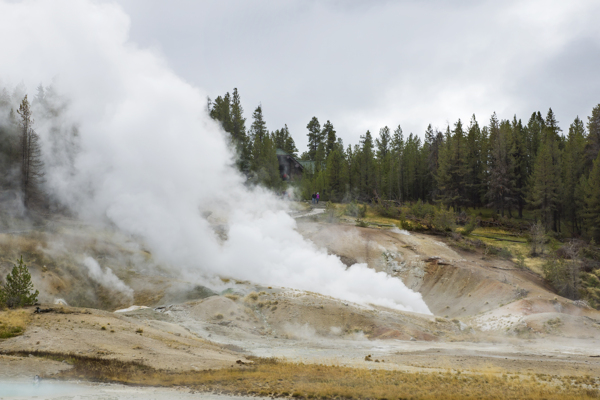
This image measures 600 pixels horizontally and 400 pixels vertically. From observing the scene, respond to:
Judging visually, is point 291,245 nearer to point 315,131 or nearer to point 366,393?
point 366,393

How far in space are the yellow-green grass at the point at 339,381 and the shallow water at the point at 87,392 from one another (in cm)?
59

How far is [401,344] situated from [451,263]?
56.1ft

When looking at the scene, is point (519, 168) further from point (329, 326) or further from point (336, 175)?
point (329, 326)

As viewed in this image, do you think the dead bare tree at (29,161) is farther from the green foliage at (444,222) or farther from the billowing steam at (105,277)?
the green foliage at (444,222)

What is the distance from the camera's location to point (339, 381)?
1434 centimetres

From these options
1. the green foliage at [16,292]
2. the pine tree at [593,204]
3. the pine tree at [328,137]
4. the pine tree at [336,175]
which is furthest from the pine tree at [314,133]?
the green foliage at [16,292]

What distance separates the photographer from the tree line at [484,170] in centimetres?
5467

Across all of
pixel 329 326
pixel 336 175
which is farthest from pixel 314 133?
pixel 329 326

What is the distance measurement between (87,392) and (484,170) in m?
65.6

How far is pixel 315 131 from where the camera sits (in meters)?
113

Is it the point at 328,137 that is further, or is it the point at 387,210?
the point at 328,137

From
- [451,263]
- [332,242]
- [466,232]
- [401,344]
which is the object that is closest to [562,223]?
[466,232]

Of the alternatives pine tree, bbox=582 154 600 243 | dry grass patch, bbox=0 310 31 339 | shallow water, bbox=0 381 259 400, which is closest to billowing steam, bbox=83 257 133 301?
dry grass patch, bbox=0 310 31 339

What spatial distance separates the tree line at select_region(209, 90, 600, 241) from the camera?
54672mm
